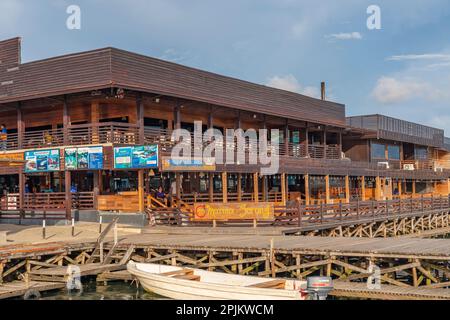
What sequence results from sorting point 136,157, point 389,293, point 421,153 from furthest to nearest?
point 421,153
point 136,157
point 389,293

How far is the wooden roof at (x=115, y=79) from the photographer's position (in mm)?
29848

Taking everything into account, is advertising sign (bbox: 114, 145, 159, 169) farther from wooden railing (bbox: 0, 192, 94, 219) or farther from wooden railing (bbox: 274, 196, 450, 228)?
wooden railing (bbox: 274, 196, 450, 228)

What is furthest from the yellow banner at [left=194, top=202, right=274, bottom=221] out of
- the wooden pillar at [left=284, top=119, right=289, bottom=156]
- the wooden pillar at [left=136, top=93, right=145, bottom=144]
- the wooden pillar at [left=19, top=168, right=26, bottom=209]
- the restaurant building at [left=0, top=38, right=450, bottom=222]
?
the wooden pillar at [left=284, top=119, right=289, bottom=156]

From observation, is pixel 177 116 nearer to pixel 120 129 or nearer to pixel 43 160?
pixel 120 129

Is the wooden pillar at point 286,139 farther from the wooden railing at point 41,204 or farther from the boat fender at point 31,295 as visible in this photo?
the boat fender at point 31,295

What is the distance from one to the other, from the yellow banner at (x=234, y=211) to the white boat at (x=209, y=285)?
8120mm

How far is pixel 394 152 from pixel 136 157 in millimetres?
39622

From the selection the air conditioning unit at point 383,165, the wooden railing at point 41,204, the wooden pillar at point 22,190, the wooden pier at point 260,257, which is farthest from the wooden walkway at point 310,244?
the air conditioning unit at point 383,165

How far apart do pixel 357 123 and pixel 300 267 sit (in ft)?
149

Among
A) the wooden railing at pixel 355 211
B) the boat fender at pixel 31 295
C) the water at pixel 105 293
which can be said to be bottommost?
the water at pixel 105 293

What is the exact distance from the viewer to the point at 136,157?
2803 cm

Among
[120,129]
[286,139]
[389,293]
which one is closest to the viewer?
[389,293]

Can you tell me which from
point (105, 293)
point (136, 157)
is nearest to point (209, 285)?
point (105, 293)
